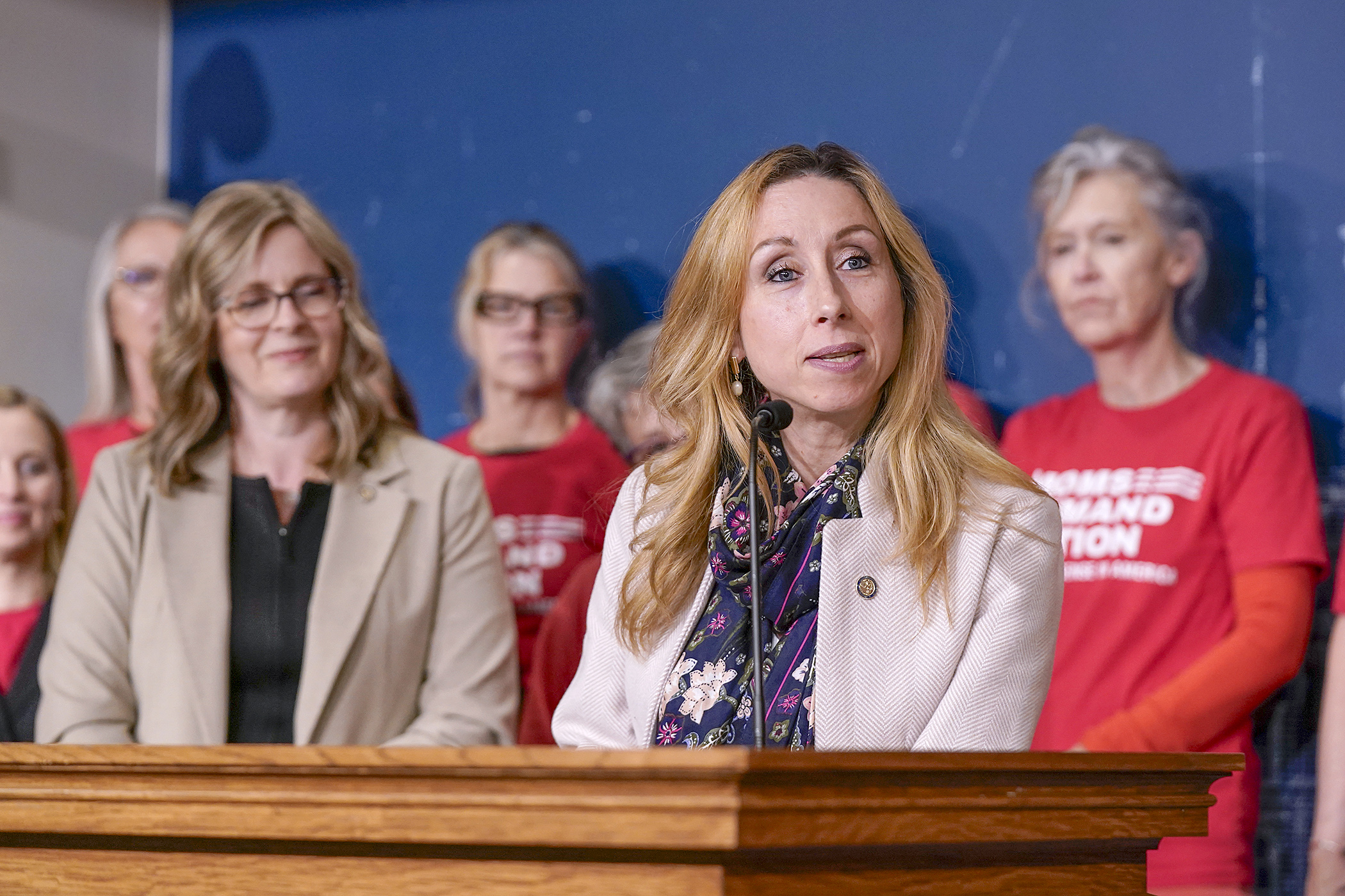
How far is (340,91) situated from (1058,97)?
7.36ft

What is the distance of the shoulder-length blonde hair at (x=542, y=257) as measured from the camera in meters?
3.92

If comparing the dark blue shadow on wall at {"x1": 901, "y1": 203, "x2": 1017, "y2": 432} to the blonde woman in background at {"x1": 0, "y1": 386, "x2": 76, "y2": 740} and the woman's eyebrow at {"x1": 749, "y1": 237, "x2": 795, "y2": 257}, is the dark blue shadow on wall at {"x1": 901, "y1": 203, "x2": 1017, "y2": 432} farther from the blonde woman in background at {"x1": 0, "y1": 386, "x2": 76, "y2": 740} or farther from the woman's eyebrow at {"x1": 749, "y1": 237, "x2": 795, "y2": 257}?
the blonde woman in background at {"x1": 0, "y1": 386, "x2": 76, "y2": 740}

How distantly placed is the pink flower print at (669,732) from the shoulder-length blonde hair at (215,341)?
118cm

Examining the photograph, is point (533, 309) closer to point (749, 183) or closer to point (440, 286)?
point (440, 286)

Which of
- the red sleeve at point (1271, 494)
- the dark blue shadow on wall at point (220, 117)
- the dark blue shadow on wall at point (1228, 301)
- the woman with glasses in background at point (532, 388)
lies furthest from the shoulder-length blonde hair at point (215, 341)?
the dark blue shadow on wall at point (220, 117)

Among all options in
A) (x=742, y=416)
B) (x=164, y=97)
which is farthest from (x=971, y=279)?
(x=164, y=97)

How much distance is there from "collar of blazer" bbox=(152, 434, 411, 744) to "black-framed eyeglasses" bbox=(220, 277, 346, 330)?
248 mm

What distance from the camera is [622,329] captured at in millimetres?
4062

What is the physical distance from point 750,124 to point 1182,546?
5.54ft

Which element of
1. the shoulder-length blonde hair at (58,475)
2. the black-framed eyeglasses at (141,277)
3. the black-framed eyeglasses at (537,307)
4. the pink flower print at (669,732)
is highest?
the black-framed eyeglasses at (141,277)

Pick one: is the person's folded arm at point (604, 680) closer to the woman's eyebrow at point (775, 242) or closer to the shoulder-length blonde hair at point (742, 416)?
the shoulder-length blonde hair at point (742, 416)

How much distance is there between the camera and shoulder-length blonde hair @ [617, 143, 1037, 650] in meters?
1.75

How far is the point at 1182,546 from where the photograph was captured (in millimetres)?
3047

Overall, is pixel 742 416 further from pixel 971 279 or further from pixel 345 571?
pixel 971 279
